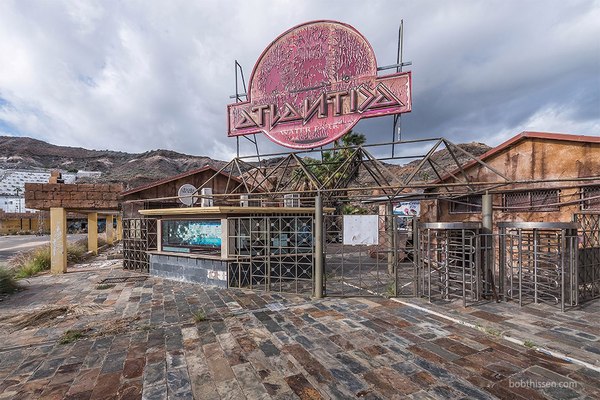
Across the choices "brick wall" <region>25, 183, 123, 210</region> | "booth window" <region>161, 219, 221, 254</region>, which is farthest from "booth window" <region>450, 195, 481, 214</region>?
"brick wall" <region>25, 183, 123, 210</region>

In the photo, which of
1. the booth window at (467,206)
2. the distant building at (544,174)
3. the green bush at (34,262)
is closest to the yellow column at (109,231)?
the green bush at (34,262)

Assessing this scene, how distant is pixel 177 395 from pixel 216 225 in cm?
660

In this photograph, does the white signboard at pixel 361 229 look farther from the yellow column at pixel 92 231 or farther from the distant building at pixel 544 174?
the yellow column at pixel 92 231

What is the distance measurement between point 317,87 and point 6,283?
11.5 m

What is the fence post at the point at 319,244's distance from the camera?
7.77 meters

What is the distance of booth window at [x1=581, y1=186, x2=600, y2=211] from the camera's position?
8.62m

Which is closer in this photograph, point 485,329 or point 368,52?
point 485,329

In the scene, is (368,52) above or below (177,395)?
above

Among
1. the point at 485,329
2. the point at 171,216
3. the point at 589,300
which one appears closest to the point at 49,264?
the point at 171,216

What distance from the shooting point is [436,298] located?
767 cm

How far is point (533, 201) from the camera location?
10.3 m

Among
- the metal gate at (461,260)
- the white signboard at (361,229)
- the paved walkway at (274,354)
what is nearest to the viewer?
the paved walkway at (274,354)

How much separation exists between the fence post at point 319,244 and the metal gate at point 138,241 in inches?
314

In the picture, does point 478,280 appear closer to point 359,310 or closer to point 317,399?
point 359,310
